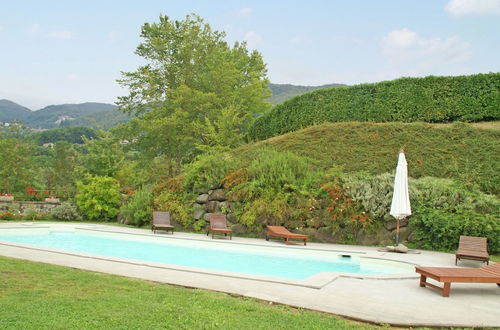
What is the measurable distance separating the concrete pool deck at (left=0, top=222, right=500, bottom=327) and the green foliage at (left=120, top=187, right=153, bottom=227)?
7567 mm

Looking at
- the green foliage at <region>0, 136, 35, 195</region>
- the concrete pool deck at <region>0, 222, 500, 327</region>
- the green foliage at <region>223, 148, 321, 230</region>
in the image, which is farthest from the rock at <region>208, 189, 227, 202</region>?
the green foliage at <region>0, 136, 35, 195</region>

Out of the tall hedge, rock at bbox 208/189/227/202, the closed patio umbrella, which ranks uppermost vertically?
the tall hedge

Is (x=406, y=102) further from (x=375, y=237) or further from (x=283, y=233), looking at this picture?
(x=283, y=233)

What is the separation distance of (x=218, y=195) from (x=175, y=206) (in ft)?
6.37

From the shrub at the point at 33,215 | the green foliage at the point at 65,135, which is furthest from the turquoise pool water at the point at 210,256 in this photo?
the green foliage at the point at 65,135

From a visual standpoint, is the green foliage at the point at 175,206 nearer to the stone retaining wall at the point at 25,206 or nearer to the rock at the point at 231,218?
the rock at the point at 231,218

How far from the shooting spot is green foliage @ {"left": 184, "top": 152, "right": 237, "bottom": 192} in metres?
15.7

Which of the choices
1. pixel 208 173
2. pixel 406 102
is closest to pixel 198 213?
pixel 208 173

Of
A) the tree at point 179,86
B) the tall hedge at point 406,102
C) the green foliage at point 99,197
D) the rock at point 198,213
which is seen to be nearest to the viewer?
the rock at point 198,213

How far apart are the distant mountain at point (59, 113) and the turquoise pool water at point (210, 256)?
440 ft

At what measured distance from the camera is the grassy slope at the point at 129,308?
418 cm

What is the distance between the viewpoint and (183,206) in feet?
52.4

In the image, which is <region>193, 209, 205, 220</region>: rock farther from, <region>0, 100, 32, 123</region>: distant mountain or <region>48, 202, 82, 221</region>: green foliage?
<region>0, 100, 32, 123</region>: distant mountain

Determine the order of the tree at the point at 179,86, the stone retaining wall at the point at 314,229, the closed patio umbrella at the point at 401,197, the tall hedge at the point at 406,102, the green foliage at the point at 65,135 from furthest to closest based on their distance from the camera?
the green foliage at the point at 65,135 → the tree at the point at 179,86 → the tall hedge at the point at 406,102 → the stone retaining wall at the point at 314,229 → the closed patio umbrella at the point at 401,197
